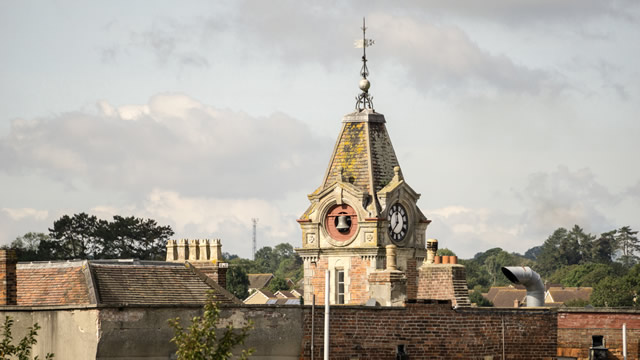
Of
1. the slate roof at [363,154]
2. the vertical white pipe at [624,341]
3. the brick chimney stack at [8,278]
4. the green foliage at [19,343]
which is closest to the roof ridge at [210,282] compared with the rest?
the brick chimney stack at [8,278]

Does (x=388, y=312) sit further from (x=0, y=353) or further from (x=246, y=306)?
(x=0, y=353)

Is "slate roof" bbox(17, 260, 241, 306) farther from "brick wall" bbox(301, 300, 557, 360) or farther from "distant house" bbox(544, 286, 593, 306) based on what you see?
"distant house" bbox(544, 286, 593, 306)

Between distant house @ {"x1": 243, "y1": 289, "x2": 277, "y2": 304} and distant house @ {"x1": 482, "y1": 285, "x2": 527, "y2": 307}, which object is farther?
distant house @ {"x1": 243, "y1": 289, "x2": 277, "y2": 304}

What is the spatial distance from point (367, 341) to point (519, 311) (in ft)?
19.9

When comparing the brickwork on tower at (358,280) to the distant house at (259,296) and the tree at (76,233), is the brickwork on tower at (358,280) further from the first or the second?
the distant house at (259,296)

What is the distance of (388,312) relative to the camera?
39.8 metres

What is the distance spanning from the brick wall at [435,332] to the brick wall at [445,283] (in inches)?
104

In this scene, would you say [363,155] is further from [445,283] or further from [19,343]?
[19,343]

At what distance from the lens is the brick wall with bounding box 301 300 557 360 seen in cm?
3919

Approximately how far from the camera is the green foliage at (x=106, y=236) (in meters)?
117

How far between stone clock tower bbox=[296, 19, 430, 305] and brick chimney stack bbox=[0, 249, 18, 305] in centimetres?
1983

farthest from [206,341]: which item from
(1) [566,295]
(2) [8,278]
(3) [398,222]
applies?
(1) [566,295]

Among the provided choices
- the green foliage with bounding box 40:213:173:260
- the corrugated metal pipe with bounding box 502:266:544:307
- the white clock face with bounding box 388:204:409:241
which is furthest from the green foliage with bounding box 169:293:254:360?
the green foliage with bounding box 40:213:173:260

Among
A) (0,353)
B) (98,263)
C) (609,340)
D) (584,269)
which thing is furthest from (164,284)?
(584,269)
